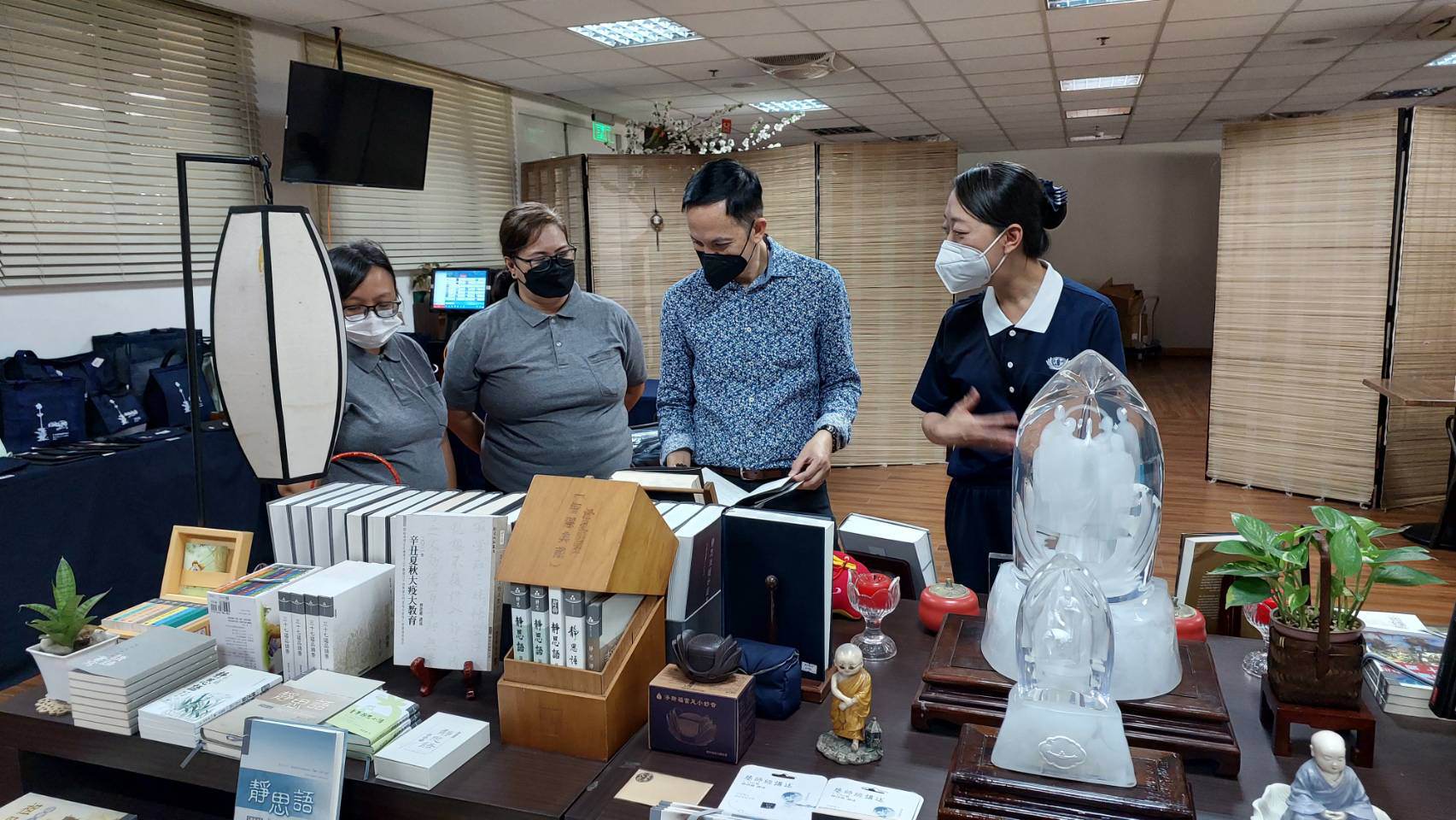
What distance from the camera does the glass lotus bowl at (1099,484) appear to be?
1.38 meters

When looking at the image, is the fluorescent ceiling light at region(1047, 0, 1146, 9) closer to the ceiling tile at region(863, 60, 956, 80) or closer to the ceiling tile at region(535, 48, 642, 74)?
the ceiling tile at region(863, 60, 956, 80)

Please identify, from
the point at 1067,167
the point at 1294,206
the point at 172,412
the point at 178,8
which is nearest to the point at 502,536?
the point at 172,412

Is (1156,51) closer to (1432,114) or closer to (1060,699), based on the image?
(1432,114)

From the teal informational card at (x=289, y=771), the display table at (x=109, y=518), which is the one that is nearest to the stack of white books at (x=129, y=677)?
the teal informational card at (x=289, y=771)

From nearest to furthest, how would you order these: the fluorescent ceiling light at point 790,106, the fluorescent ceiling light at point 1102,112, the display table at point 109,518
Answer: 1. the display table at point 109,518
2. the fluorescent ceiling light at point 790,106
3. the fluorescent ceiling light at point 1102,112

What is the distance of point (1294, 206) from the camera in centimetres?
571

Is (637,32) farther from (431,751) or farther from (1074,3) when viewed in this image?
(431,751)

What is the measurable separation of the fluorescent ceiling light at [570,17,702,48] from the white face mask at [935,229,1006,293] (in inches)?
168

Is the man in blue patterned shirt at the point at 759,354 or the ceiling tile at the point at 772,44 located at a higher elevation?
the ceiling tile at the point at 772,44

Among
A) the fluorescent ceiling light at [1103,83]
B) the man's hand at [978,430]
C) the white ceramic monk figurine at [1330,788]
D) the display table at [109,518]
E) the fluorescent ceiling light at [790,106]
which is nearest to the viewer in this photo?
the white ceramic monk figurine at [1330,788]

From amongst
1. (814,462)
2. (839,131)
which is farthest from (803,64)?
(814,462)

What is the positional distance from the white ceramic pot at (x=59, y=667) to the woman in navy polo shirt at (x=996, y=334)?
5.30 ft

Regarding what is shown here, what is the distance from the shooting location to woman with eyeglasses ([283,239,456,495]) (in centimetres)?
218

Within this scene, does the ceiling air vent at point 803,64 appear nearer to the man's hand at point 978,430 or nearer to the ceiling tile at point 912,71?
the ceiling tile at point 912,71
